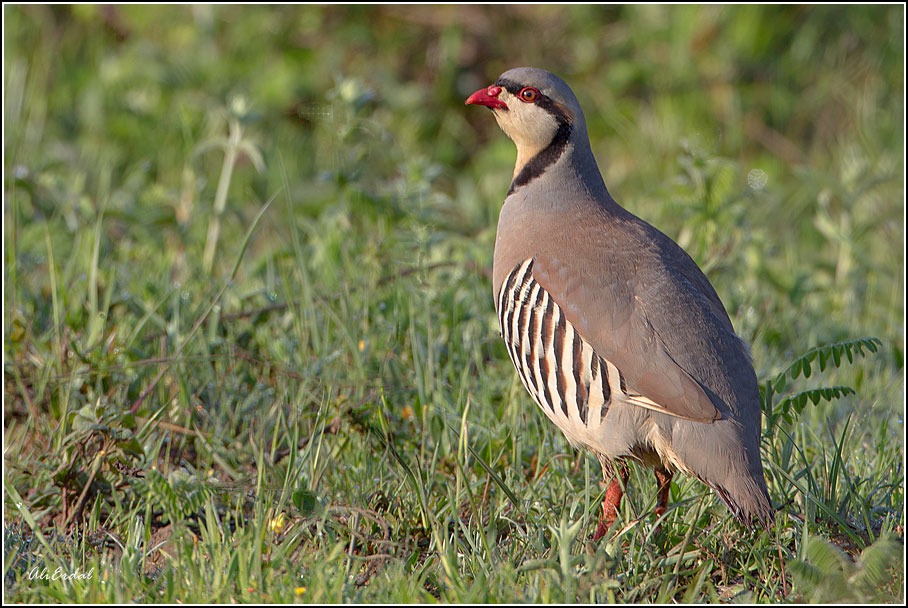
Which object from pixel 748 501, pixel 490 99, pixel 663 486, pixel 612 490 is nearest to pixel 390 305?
pixel 490 99

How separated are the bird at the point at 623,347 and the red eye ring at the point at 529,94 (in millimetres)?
275

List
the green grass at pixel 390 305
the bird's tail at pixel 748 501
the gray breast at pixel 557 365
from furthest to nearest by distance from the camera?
the gray breast at pixel 557 365 < the green grass at pixel 390 305 < the bird's tail at pixel 748 501

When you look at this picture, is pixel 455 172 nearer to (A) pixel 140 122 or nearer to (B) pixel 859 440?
(A) pixel 140 122

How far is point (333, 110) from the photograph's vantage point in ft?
15.5

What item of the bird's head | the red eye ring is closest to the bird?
the bird's head

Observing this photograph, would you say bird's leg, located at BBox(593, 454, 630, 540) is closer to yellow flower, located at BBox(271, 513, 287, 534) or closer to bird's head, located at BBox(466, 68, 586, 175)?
yellow flower, located at BBox(271, 513, 287, 534)

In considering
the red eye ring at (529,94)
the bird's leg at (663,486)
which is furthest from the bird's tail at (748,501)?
the red eye ring at (529,94)

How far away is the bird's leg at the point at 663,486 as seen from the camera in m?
3.40

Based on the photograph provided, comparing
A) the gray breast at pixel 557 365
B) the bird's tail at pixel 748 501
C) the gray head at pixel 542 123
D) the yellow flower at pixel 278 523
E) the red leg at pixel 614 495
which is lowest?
the yellow flower at pixel 278 523

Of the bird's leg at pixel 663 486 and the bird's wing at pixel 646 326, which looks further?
the bird's leg at pixel 663 486

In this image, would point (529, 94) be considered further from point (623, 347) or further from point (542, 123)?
point (623, 347)

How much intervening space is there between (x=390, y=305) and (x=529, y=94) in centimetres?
122

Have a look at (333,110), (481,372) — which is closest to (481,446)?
(481,372)

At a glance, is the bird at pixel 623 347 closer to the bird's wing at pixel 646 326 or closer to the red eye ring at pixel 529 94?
the bird's wing at pixel 646 326
